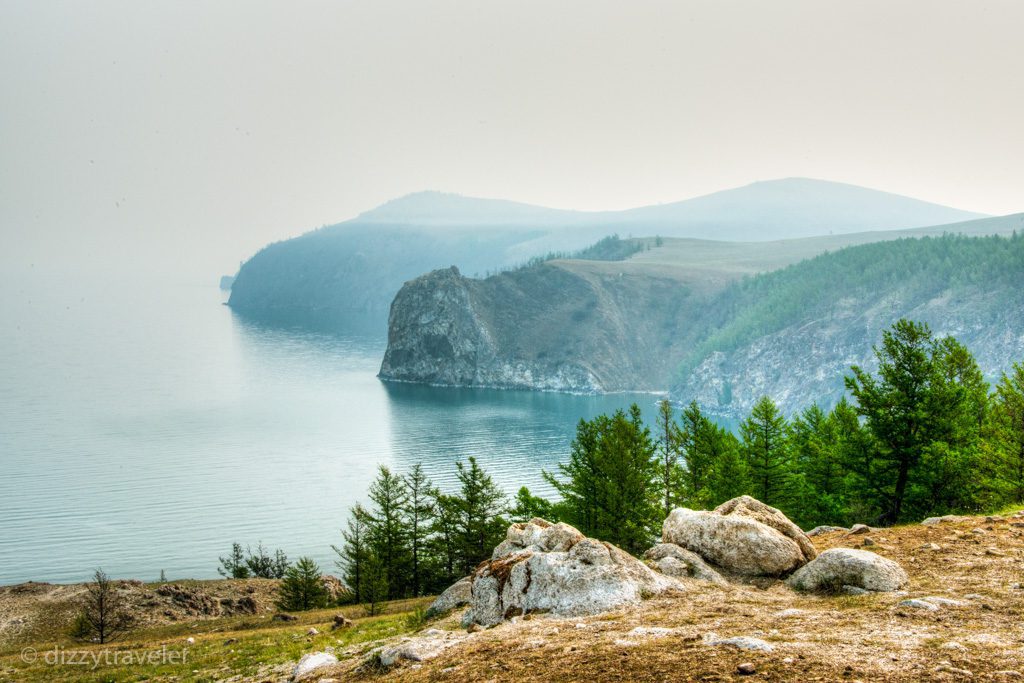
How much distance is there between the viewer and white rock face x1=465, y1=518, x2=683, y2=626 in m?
15.8

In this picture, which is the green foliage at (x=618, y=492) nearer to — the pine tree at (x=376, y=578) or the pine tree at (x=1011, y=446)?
the pine tree at (x=376, y=578)

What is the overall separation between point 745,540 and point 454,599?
9.74 meters

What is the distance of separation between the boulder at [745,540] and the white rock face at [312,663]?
10.4m

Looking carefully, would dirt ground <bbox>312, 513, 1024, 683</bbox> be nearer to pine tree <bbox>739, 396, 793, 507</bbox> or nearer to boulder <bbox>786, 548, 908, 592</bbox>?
boulder <bbox>786, 548, 908, 592</bbox>

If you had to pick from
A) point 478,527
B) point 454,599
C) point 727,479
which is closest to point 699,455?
point 727,479

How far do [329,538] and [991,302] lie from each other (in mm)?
189804

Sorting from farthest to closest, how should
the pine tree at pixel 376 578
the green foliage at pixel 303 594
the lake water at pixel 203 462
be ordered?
the lake water at pixel 203 462, the green foliage at pixel 303 594, the pine tree at pixel 376 578

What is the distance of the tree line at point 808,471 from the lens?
33281 millimetres

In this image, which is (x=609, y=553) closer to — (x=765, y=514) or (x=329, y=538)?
(x=765, y=514)

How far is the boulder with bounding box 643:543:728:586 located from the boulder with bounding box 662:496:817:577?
595mm

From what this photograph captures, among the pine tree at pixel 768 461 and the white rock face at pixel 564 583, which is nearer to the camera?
the white rock face at pixel 564 583

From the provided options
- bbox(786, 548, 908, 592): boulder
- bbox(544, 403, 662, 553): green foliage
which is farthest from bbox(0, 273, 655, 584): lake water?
bbox(786, 548, 908, 592): boulder

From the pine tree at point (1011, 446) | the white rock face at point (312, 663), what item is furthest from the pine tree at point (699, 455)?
the white rock face at point (312, 663)

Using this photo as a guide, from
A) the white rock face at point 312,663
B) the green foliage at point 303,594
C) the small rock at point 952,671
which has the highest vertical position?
the small rock at point 952,671
